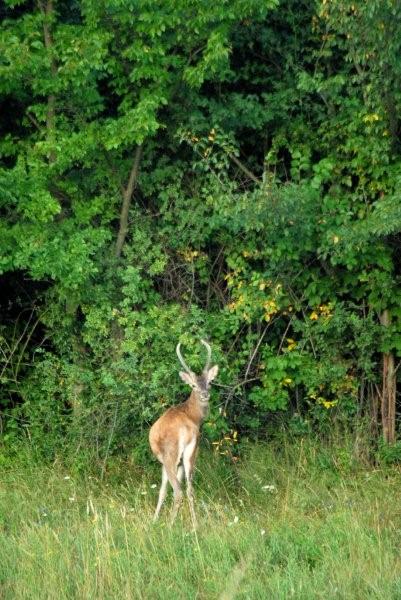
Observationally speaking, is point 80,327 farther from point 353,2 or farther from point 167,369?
point 353,2

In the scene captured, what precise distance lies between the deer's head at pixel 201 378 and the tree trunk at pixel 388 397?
2241mm

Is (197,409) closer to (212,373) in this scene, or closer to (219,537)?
(212,373)

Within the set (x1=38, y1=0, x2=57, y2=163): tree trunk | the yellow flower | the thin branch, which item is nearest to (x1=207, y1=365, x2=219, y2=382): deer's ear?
the yellow flower

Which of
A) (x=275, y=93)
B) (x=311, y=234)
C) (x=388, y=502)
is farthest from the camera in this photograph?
(x=275, y=93)

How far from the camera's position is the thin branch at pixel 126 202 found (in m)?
13.1

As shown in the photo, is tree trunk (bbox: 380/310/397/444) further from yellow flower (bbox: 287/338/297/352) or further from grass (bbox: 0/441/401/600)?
yellow flower (bbox: 287/338/297/352)

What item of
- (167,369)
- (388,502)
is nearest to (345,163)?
(167,369)

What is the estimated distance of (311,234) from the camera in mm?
12180

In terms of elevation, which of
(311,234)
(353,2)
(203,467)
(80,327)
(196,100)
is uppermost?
(353,2)

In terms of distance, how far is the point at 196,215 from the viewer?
12898 mm

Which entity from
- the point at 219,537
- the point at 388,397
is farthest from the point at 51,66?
the point at 219,537

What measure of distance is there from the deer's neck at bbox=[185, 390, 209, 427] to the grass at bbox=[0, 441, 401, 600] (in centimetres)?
74

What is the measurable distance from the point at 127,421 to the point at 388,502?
3363 millimetres

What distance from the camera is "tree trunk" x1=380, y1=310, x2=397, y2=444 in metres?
12.9
